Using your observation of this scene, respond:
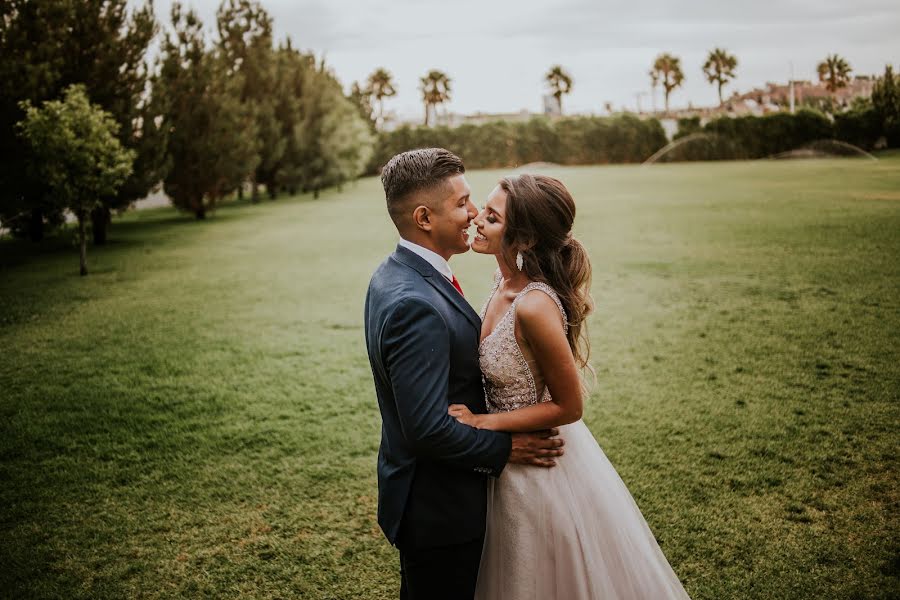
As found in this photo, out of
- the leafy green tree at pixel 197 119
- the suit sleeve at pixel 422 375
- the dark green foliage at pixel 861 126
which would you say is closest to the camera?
the suit sleeve at pixel 422 375

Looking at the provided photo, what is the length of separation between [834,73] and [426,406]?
2291 centimetres

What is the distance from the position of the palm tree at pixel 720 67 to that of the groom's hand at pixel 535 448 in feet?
236

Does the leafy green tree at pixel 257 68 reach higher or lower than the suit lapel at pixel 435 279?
higher

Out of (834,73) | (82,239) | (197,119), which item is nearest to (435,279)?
(82,239)

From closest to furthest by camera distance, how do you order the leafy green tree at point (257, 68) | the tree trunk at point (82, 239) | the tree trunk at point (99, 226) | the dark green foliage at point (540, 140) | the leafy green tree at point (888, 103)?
1. the leafy green tree at point (888, 103)
2. the tree trunk at point (82, 239)
3. the tree trunk at point (99, 226)
4. the leafy green tree at point (257, 68)
5. the dark green foliage at point (540, 140)

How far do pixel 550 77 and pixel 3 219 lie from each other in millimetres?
63305

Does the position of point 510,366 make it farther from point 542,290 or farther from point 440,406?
point 440,406

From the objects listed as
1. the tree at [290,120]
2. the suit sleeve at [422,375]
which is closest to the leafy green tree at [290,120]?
the tree at [290,120]

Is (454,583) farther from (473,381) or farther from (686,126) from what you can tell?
(686,126)

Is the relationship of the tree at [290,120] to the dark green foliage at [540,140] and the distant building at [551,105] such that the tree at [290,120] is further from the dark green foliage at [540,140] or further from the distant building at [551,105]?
the distant building at [551,105]

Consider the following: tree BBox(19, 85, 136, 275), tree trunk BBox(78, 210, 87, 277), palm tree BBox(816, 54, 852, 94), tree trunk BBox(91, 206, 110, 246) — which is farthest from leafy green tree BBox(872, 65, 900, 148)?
tree trunk BBox(91, 206, 110, 246)

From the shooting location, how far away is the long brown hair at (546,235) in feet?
7.54

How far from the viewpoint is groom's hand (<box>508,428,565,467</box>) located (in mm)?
2168

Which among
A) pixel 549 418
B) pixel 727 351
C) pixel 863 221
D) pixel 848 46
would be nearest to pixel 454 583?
pixel 549 418
